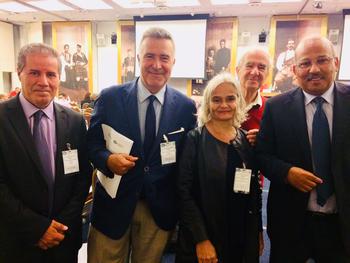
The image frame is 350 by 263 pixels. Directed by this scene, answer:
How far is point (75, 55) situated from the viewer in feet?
32.7

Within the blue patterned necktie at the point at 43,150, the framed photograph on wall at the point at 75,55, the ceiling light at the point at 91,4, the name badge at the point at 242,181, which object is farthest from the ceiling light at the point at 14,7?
the name badge at the point at 242,181

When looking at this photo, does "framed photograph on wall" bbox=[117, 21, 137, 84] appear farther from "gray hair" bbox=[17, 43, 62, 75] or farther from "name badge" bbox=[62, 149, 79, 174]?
"name badge" bbox=[62, 149, 79, 174]

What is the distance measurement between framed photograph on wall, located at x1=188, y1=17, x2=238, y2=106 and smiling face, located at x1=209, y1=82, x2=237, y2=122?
703 centimetres

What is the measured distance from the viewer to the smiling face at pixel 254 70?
215 centimetres

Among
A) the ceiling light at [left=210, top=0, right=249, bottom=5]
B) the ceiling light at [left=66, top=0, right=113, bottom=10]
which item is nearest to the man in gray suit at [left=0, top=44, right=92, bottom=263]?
the ceiling light at [left=210, top=0, right=249, bottom=5]

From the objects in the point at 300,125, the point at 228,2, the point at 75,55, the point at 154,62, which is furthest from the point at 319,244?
the point at 75,55

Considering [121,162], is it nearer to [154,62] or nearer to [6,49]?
[154,62]

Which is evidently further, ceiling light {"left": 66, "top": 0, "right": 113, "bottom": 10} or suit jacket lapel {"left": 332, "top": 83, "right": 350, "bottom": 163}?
ceiling light {"left": 66, "top": 0, "right": 113, "bottom": 10}

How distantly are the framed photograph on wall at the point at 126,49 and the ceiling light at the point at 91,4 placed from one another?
53.4 inches

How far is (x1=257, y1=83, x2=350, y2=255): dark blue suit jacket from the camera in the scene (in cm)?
153

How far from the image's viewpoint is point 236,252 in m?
1.68

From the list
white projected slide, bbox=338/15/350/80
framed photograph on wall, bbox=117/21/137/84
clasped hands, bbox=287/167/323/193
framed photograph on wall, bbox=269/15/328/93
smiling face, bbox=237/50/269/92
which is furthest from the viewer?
framed photograph on wall, bbox=117/21/137/84

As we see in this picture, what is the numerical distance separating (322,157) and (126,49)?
876cm

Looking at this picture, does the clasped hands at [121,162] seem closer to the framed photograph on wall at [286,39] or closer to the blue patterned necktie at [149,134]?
the blue patterned necktie at [149,134]
